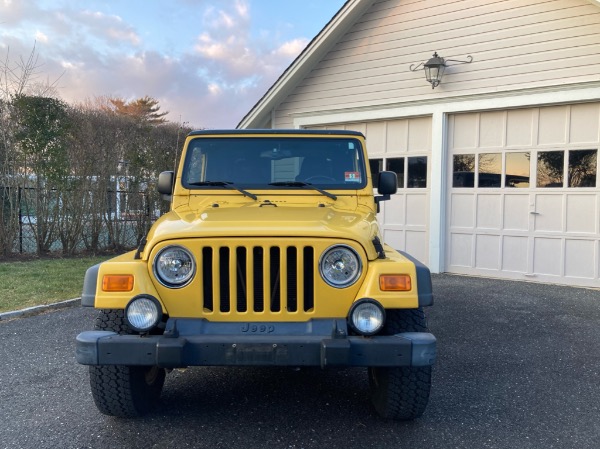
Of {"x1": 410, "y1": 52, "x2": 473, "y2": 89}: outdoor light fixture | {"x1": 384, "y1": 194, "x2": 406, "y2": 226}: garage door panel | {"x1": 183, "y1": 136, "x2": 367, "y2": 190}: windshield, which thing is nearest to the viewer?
{"x1": 183, "y1": 136, "x2": 367, "y2": 190}: windshield

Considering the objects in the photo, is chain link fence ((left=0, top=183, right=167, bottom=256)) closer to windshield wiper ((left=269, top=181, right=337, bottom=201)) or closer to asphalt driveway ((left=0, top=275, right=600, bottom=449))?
asphalt driveway ((left=0, top=275, right=600, bottom=449))

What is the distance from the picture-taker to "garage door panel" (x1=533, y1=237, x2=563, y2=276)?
25.2 ft

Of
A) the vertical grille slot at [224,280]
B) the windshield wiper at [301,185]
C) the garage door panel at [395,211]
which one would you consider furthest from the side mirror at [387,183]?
the garage door panel at [395,211]

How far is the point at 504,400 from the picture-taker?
367 cm

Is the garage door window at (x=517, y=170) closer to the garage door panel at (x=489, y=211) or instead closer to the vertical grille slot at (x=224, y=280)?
the garage door panel at (x=489, y=211)

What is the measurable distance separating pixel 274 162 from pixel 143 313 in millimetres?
1822

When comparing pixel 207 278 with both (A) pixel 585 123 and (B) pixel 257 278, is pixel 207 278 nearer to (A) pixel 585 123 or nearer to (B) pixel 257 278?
(B) pixel 257 278

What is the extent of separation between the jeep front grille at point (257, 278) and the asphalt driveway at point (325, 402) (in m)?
0.80

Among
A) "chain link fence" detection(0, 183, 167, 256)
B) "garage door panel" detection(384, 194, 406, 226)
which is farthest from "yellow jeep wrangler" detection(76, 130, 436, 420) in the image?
"chain link fence" detection(0, 183, 167, 256)

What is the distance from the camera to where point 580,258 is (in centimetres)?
749

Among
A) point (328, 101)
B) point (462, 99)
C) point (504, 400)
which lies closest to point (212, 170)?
point (504, 400)

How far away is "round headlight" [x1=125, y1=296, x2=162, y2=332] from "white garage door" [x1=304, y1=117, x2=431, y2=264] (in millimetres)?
6690

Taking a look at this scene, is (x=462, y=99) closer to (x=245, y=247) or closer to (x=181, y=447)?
(x=245, y=247)

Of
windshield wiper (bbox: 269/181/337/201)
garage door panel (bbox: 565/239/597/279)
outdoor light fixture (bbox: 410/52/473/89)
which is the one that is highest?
outdoor light fixture (bbox: 410/52/473/89)
